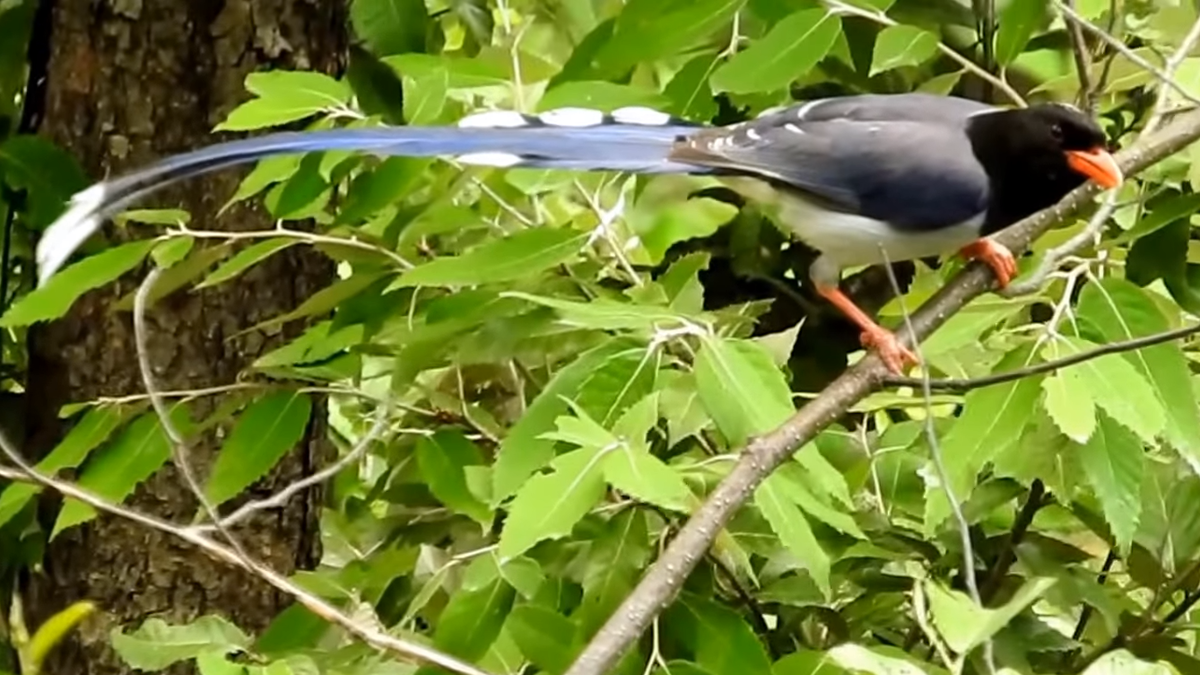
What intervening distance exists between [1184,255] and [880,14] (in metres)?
0.35

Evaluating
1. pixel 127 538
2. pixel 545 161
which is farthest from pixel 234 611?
pixel 545 161

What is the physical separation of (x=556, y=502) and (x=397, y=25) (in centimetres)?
64

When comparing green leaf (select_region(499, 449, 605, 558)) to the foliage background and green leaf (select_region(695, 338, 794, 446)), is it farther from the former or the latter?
green leaf (select_region(695, 338, 794, 446))

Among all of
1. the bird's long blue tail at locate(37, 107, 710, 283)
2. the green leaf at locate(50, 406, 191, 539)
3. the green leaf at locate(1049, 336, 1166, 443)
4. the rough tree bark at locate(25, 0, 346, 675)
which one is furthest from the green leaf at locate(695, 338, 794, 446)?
the rough tree bark at locate(25, 0, 346, 675)

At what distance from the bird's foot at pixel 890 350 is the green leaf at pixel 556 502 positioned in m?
0.28

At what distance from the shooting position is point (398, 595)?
140cm

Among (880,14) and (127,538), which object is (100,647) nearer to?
(127,538)

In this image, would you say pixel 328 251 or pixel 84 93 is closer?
pixel 328 251

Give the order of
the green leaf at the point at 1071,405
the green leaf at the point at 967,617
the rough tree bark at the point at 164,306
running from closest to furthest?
the green leaf at the point at 967,617
the green leaf at the point at 1071,405
the rough tree bark at the point at 164,306

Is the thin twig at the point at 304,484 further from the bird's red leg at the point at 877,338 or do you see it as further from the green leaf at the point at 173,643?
the bird's red leg at the point at 877,338

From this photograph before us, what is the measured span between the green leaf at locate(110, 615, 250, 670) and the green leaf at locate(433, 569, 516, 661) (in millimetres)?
147

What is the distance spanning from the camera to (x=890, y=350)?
1.21m

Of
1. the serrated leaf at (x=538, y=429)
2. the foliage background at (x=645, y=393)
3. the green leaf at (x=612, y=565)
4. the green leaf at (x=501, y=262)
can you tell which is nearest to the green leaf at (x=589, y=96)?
the foliage background at (x=645, y=393)

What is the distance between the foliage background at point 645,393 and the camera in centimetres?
106
